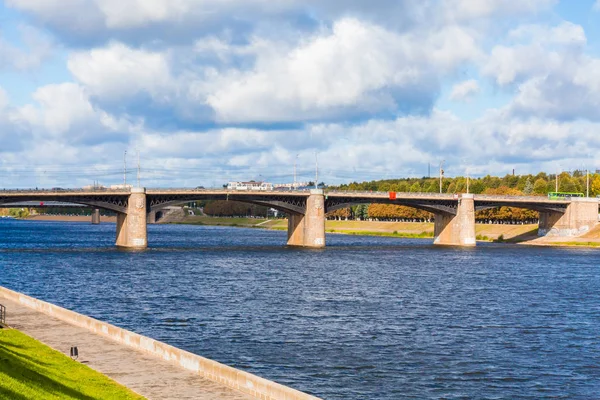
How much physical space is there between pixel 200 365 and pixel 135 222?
101 metres

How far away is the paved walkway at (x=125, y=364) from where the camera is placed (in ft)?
90.8

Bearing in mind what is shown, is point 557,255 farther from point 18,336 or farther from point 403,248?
point 18,336

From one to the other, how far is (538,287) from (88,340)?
169 ft

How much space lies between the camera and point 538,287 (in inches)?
3002

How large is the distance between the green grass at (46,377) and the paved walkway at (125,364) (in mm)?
715

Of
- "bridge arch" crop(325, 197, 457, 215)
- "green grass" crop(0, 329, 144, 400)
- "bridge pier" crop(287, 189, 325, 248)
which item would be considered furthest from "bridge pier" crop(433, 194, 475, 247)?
"green grass" crop(0, 329, 144, 400)

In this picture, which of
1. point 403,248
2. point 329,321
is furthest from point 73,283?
point 403,248

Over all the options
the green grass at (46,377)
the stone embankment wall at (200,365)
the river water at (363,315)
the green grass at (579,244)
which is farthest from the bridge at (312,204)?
the green grass at (46,377)

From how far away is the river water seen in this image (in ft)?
120

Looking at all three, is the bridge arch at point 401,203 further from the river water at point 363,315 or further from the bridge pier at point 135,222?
the river water at point 363,315

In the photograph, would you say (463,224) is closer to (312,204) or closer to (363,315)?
(312,204)

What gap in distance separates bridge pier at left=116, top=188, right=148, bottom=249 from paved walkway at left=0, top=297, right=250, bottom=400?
84696mm

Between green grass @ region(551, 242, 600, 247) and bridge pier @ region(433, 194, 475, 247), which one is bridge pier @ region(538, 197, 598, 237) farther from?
bridge pier @ region(433, 194, 475, 247)

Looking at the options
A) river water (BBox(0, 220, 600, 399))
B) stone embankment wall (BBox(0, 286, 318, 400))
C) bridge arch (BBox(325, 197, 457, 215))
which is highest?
bridge arch (BBox(325, 197, 457, 215))
